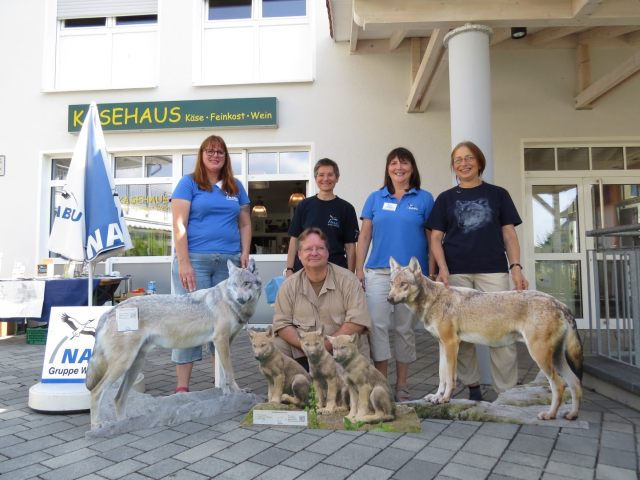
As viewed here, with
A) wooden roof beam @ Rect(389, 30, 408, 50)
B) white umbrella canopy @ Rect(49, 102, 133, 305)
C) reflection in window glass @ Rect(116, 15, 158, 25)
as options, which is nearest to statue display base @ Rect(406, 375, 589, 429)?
white umbrella canopy @ Rect(49, 102, 133, 305)

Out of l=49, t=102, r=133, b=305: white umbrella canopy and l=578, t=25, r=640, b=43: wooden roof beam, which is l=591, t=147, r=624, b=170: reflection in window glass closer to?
l=578, t=25, r=640, b=43: wooden roof beam

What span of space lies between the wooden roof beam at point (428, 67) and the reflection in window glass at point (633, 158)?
3.23m

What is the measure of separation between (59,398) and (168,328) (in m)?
1.11

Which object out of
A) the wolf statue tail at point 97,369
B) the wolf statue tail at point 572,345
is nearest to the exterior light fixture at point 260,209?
the wolf statue tail at point 97,369

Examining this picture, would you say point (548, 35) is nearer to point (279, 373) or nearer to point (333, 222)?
point (333, 222)

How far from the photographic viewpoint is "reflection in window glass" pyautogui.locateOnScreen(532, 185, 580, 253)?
675 cm

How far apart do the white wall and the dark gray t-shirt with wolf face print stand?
3.62 metres

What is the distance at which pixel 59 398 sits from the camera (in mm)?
3137

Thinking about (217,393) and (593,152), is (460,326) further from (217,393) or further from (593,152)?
(593,152)

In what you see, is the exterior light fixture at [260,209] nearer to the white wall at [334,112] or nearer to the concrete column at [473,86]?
the white wall at [334,112]

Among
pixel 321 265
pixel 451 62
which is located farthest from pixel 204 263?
pixel 451 62

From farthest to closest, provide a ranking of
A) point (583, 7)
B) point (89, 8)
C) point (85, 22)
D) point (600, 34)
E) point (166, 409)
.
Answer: point (85, 22) → point (89, 8) → point (600, 34) → point (583, 7) → point (166, 409)

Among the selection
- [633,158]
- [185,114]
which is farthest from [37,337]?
[633,158]

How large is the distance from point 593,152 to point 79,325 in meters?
7.04
